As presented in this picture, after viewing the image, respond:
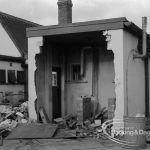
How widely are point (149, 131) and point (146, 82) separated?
3494mm

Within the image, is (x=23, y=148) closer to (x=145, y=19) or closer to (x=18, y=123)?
(x=18, y=123)

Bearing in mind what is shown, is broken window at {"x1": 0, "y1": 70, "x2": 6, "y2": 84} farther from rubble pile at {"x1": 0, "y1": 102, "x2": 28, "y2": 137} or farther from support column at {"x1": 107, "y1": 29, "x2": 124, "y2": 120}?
support column at {"x1": 107, "y1": 29, "x2": 124, "y2": 120}

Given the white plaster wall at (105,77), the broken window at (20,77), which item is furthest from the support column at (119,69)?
the broken window at (20,77)

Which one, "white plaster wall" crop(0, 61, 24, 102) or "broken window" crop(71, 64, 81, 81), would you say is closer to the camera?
"broken window" crop(71, 64, 81, 81)

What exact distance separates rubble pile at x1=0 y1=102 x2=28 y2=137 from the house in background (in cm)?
472

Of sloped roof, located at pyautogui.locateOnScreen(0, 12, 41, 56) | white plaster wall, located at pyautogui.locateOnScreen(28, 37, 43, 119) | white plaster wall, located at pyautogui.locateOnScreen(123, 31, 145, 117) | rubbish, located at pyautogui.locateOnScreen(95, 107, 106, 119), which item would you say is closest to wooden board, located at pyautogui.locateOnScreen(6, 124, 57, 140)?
white plaster wall, located at pyautogui.locateOnScreen(28, 37, 43, 119)

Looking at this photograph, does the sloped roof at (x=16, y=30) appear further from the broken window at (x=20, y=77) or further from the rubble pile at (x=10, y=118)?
the rubble pile at (x=10, y=118)

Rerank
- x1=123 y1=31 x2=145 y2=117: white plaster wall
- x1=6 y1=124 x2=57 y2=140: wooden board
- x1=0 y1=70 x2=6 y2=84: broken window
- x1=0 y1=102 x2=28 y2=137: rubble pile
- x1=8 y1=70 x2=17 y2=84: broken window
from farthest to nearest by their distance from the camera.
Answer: x1=8 y1=70 x2=17 y2=84: broken window, x1=0 y1=70 x2=6 y2=84: broken window, x1=0 y1=102 x2=28 y2=137: rubble pile, x1=123 y1=31 x2=145 y2=117: white plaster wall, x1=6 y1=124 x2=57 y2=140: wooden board

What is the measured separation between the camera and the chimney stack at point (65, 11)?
51.2ft

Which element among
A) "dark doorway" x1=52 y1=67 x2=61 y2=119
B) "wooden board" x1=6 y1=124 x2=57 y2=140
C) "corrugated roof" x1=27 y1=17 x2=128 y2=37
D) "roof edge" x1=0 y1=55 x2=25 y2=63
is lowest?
"wooden board" x1=6 y1=124 x2=57 y2=140

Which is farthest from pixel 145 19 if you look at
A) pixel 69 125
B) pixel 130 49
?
pixel 69 125

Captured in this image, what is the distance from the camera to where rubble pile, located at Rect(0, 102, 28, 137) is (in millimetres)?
12052

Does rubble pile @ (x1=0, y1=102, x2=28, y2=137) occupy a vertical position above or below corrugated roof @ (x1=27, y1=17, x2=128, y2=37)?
below

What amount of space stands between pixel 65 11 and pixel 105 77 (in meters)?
3.62
